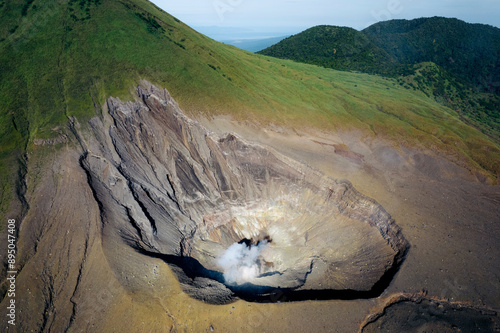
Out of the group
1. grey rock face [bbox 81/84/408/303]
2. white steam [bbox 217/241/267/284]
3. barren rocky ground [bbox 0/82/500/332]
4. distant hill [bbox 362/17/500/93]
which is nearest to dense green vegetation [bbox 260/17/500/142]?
distant hill [bbox 362/17/500/93]

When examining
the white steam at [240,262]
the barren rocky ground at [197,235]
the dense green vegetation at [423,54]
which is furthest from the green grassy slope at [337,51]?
the white steam at [240,262]

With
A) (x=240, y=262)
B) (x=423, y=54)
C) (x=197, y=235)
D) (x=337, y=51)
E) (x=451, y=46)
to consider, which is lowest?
(x=240, y=262)

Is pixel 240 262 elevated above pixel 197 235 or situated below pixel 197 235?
below

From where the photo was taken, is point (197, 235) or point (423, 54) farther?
point (423, 54)

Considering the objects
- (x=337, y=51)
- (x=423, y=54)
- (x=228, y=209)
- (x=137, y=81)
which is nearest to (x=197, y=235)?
(x=228, y=209)

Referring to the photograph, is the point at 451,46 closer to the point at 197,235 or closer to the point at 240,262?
the point at 240,262

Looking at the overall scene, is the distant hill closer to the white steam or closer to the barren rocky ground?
the barren rocky ground

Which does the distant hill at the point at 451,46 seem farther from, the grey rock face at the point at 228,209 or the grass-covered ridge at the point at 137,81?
the grey rock face at the point at 228,209
